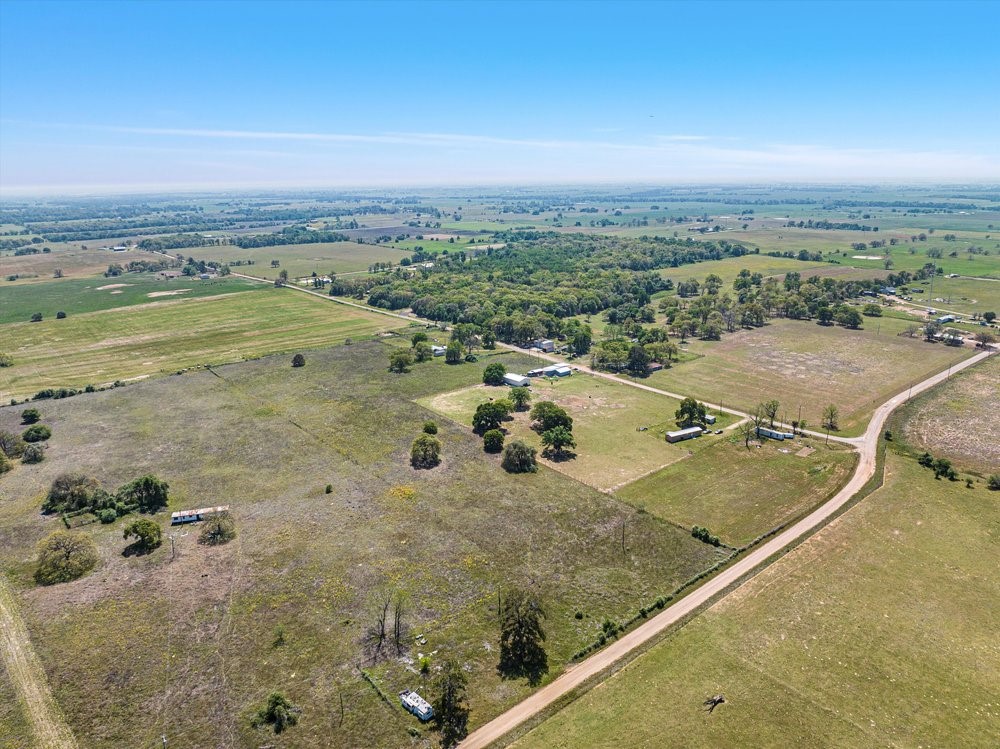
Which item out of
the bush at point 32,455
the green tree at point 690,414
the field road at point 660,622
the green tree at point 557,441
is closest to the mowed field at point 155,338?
the bush at point 32,455

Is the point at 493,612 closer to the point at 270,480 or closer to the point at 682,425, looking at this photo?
the point at 270,480

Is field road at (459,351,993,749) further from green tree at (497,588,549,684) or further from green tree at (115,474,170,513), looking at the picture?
green tree at (115,474,170,513)

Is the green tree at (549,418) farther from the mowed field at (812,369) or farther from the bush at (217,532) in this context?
the bush at (217,532)

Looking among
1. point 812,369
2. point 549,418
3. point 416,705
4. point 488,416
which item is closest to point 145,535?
point 416,705

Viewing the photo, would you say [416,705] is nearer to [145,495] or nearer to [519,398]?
[145,495]

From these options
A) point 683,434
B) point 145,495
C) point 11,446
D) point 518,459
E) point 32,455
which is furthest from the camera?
point 683,434

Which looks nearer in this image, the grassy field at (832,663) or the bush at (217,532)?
the grassy field at (832,663)
